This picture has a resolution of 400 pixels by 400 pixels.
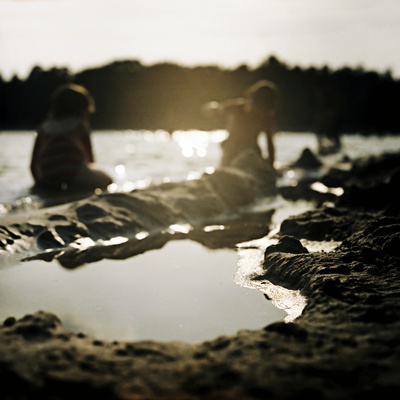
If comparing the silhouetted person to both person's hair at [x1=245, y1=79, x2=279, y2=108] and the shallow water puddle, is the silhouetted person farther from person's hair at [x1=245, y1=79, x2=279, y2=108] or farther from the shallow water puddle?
the shallow water puddle

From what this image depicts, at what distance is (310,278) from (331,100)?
56.2 ft

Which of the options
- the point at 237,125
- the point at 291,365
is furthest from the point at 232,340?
the point at 237,125

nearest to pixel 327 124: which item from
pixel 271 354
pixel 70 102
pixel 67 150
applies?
pixel 70 102

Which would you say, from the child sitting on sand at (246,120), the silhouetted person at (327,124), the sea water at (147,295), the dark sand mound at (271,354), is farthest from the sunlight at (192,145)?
the dark sand mound at (271,354)

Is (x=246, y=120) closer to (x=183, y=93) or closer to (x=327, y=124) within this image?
(x=327, y=124)

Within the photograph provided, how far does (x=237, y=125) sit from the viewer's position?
310 inches

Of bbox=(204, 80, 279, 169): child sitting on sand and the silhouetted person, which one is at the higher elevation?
the silhouetted person

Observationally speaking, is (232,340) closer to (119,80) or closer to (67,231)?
(67,231)

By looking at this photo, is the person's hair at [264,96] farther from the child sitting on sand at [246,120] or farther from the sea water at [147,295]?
the sea water at [147,295]

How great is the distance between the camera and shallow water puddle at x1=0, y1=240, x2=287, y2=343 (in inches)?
80.4

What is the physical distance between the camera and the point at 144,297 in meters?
2.39

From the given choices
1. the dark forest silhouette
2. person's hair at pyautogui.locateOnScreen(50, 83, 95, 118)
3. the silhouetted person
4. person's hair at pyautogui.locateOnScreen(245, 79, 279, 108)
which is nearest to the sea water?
person's hair at pyautogui.locateOnScreen(50, 83, 95, 118)

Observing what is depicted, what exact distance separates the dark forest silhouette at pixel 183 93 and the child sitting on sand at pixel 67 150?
133ft

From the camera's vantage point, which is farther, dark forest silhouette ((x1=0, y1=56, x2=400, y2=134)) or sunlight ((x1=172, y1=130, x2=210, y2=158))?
dark forest silhouette ((x1=0, y1=56, x2=400, y2=134))
